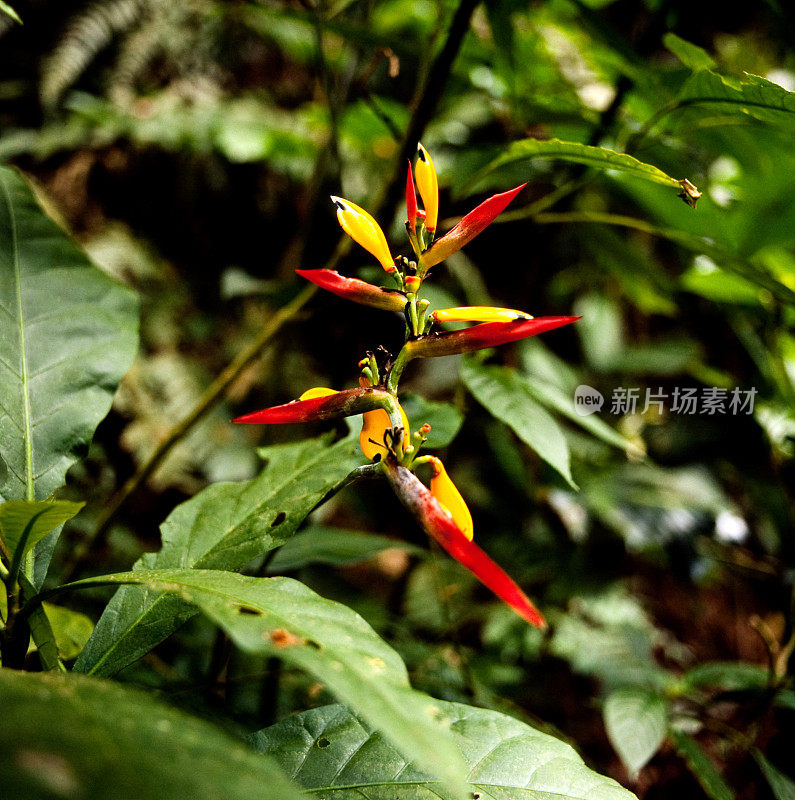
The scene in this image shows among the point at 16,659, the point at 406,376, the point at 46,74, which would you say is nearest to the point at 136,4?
the point at 46,74

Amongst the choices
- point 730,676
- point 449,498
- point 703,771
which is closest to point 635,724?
point 703,771

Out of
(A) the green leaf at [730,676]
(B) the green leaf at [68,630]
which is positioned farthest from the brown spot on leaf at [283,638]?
(A) the green leaf at [730,676]

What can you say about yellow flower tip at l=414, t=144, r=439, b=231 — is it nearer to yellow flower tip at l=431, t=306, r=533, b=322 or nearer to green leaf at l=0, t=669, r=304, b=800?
yellow flower tip at l=431, t=306, r=533, b=322

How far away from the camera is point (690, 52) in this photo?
0.61 m

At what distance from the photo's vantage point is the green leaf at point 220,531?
456 mm

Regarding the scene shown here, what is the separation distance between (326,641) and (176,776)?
100mm

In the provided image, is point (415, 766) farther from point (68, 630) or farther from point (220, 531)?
point (68, 630)

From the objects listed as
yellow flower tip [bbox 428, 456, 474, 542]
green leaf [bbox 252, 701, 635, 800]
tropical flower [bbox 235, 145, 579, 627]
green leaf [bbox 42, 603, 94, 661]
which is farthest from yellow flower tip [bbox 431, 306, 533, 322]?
green leaf [bbox 42, 603, 94, 661]

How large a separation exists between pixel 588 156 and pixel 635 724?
2.37 ft

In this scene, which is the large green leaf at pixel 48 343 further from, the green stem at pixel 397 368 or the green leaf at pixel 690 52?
the green leaf at pixel 690 52

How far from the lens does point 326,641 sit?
0.32 m

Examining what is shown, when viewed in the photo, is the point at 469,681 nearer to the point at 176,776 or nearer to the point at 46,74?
the point at 176,776

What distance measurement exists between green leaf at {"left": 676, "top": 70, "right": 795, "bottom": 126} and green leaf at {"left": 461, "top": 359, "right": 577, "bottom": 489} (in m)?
0.34

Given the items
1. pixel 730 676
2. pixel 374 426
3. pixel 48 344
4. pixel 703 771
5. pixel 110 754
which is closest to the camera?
pixel 110 754
